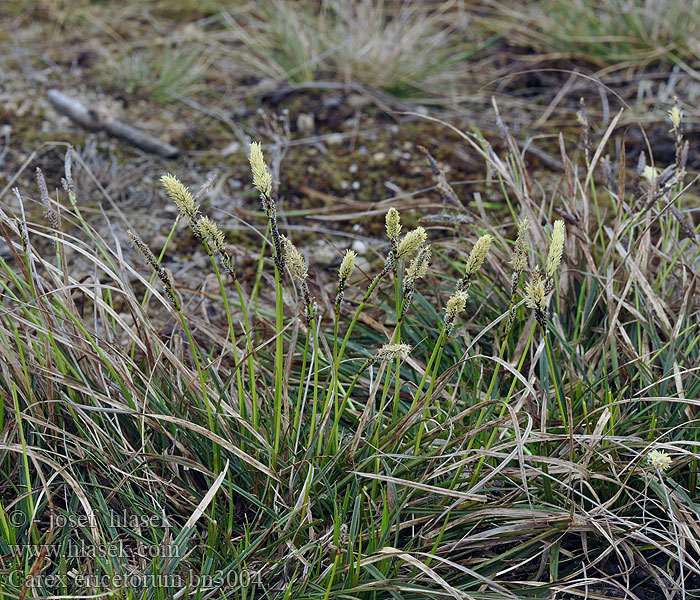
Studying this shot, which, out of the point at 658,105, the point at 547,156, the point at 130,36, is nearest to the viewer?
the point at 547,156

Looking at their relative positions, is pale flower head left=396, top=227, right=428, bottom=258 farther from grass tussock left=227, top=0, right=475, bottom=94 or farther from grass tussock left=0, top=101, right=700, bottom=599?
grass tussock left=227, top=0, right=475, bottom=94

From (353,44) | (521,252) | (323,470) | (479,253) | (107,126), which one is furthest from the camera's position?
(353,44)

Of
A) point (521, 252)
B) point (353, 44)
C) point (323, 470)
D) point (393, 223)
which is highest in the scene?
point (393, 223)

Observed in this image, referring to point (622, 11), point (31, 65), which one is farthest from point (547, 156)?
point (31, 65)

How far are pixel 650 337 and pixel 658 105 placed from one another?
1908 millimetres

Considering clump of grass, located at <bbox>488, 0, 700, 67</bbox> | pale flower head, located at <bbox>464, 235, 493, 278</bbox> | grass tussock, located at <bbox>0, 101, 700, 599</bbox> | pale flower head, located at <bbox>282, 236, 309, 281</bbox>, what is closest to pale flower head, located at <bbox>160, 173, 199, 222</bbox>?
grass tussock, located at <bbox>0, 101, 700, 599</bbox>

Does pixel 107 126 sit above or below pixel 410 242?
below

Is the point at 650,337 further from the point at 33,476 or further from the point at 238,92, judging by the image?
the point at 238,92

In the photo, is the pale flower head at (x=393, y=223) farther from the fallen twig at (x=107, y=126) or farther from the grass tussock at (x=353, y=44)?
the grass tussock at (x=353, y=44)

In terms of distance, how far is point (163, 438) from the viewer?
1.64m

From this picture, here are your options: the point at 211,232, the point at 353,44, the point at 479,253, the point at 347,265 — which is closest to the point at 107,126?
the point at 353,44

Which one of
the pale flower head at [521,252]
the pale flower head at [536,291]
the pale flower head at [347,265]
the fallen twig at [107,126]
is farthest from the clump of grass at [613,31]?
the pale flower head at [347,265]

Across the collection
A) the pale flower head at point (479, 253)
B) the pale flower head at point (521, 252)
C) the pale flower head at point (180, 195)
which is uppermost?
the pale flower head at point (180, 195)

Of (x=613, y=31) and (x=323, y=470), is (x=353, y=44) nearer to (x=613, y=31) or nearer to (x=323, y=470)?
(x=613, y=31)
